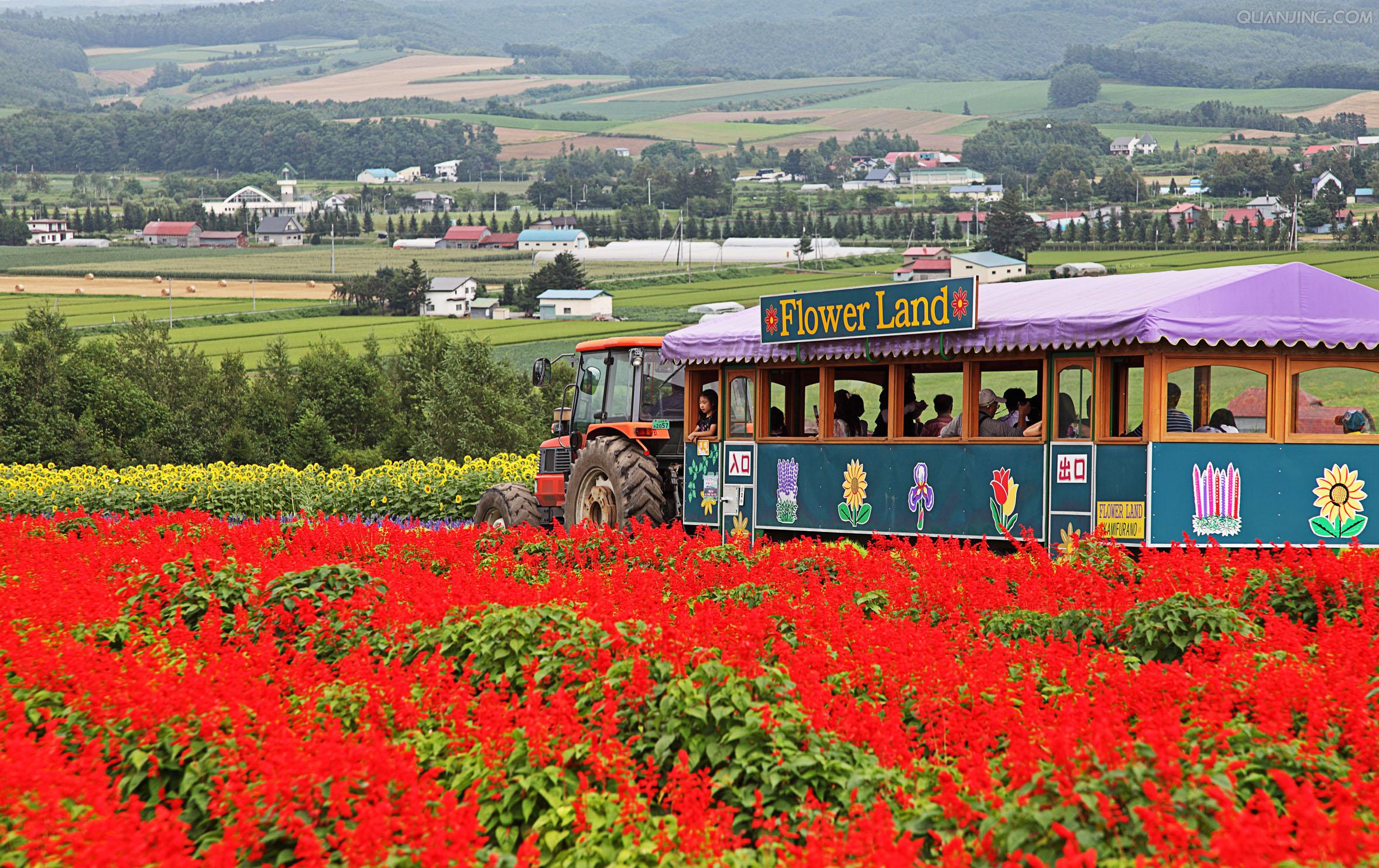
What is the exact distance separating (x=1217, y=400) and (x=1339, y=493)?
1.36 metres

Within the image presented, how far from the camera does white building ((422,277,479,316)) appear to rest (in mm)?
105938

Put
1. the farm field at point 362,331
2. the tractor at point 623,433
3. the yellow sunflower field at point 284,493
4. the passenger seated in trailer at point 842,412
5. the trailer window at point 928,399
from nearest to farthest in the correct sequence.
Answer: the trailer window at point 928,399 < the passenger seated in trailer at point 842,412 < the tractor at point 623,433 < the yellow sunflower field at point 284,493 < the farm field at point 362,331

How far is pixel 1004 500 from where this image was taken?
14.3 meters

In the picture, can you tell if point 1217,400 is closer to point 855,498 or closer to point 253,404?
point 855,498

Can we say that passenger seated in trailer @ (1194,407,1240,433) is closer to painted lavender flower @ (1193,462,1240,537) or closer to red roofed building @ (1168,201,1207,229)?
painted lavender flower @ (1193,462,1240,537)

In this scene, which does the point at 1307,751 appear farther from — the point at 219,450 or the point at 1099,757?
the point at 219,450

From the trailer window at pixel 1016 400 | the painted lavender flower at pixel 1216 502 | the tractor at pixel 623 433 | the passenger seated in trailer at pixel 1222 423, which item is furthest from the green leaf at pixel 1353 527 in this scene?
the tractor at pixel 623 433

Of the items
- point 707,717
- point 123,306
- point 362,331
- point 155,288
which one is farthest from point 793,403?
point 155,288

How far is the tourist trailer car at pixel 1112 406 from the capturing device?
13188 mm

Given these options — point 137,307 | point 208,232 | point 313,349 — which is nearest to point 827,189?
point 208,232

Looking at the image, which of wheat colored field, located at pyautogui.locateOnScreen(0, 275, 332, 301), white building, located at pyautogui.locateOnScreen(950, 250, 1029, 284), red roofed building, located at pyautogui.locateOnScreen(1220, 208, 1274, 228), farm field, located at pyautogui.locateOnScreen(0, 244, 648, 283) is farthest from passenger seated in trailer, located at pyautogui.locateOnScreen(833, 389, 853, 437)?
farm field, located at pyautogui.locateOnScreen(0, 244, 648, 283)

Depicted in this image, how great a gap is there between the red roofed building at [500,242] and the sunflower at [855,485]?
146752 millimetres

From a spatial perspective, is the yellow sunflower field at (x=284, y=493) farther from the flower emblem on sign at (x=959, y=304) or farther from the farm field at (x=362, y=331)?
the farm field at (x=362, y=331)

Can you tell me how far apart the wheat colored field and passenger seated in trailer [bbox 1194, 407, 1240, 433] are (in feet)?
327
